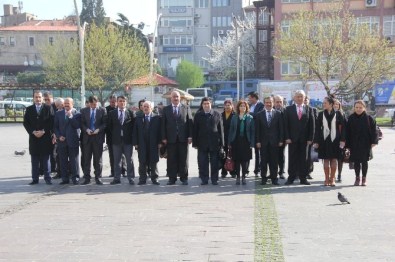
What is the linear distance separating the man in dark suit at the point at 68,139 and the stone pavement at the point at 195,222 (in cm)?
50

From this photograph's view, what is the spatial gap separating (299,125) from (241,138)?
1262 millimetres

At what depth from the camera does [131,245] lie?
7.06 m

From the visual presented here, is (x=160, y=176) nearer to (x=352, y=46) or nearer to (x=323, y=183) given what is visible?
(x=323, y=183)

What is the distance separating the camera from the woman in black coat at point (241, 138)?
40.2 feet

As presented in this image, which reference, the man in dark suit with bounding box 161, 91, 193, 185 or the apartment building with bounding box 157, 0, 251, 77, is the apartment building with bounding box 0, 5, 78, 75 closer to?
the apartment building with bounding box 157, 0, 251, 77

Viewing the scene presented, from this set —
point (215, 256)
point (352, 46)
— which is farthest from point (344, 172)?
point (352, 46)

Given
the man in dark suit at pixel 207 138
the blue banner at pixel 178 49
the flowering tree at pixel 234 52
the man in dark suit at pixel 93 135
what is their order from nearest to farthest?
1. the man in dark suit at pixel 207 138
2. the man in dark suit at pixel 93 135
3. the flowering tree at pixel 234 52
4. the blue banner at pixel 178 49

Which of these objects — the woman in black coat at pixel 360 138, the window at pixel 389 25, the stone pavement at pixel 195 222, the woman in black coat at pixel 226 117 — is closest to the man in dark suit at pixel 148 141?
the stone pavement at pixel 195 222

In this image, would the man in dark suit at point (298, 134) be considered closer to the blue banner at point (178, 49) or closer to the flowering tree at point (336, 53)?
the flowering tree at point (336, 53)

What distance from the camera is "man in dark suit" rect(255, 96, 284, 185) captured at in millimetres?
12188

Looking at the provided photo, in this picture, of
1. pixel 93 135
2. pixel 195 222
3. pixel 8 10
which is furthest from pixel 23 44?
pixel 195 222

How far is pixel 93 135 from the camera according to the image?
12383 mm

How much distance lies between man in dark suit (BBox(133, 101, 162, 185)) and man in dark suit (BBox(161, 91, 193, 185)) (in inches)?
7.8

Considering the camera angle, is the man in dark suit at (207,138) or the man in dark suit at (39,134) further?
the man in dark suit at (39,134)
